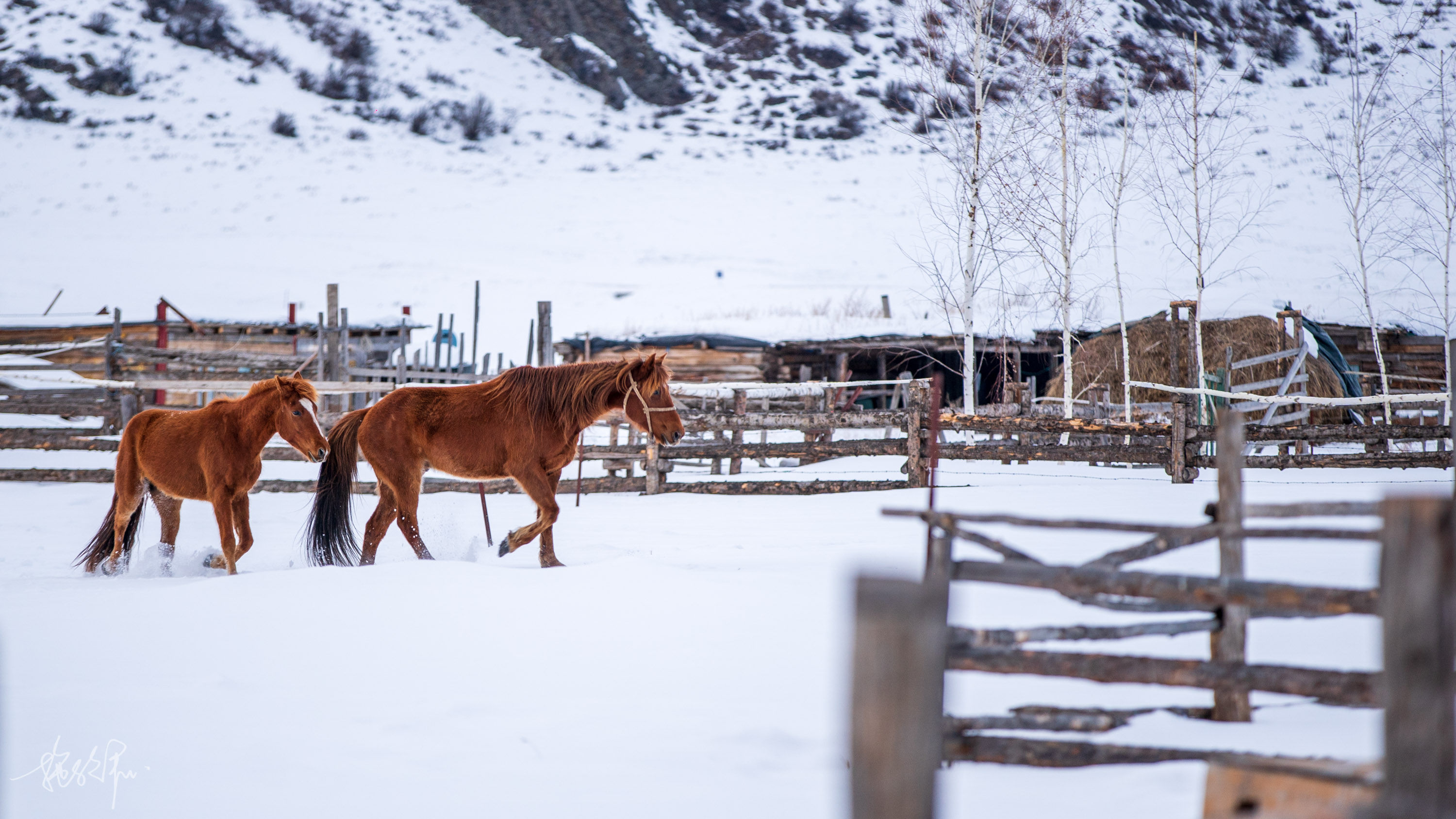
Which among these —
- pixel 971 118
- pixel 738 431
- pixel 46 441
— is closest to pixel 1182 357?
pixel 971 118

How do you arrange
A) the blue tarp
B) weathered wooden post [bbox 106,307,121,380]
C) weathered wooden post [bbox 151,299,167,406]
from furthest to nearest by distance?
weathered wooden post [bbox 151,299,167,406] → the blue tarp → weathered wooden post [bbox 106,307,121,380]

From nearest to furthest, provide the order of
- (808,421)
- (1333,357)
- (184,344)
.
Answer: (808,421) → (1333,357) → (184,344)

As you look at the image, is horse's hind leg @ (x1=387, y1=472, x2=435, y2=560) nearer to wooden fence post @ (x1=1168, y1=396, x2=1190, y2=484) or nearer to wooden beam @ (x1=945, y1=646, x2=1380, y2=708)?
A: wooden beam @ (x1=945, y1=646, x2=1380, y2=708)

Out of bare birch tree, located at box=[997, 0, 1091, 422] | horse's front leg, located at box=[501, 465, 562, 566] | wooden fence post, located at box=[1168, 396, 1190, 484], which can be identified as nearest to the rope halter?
horse's front leg, located at box=[501, 465, 562, 566]

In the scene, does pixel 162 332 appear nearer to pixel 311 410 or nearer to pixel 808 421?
pixel 808 421

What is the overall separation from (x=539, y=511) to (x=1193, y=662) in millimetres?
4208

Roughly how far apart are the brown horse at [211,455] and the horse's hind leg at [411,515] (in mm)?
539

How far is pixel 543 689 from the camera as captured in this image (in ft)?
11.1

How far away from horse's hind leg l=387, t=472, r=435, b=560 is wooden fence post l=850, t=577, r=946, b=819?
5.33 m

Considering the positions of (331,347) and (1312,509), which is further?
(331,347)

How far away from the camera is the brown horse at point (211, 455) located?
19.2 ft

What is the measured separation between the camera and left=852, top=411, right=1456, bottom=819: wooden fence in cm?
111

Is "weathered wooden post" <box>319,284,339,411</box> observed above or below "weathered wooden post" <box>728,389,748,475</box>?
above

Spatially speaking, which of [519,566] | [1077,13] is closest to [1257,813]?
[519,566]
